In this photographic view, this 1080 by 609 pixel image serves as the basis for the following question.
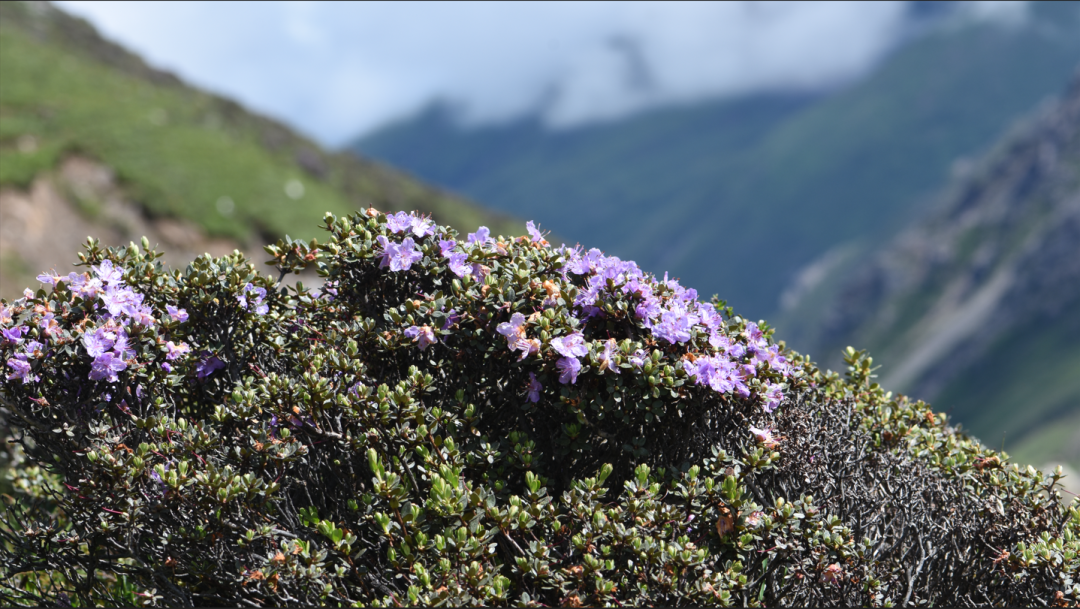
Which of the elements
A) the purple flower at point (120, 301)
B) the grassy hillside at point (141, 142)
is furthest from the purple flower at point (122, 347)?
the grassy hillside at point (141, 142)

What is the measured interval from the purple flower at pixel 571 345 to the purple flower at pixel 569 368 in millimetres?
28

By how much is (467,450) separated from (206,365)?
5.12 feet

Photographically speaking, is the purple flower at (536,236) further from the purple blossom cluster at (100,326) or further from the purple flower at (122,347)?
the purple flower at (122,347)

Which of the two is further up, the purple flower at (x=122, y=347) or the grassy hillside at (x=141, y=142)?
the grassy hillside at (x=141, y=142)

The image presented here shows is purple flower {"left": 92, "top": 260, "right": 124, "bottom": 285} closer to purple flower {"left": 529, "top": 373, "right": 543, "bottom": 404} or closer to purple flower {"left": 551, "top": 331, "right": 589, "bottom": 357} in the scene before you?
purple flower {"left": 529, "top": 373, "right": 543, "bottom": 404}

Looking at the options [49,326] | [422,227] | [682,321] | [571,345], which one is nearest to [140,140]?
[49,326]

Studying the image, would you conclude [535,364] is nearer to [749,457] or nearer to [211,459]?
[749,457]

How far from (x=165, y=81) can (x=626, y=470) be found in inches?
2016

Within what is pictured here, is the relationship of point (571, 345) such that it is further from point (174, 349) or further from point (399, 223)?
point (174, 349)

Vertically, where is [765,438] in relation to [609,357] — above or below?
below

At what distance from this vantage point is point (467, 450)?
3.88 metres

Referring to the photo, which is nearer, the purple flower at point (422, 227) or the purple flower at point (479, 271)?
the purple flower at point (479, 271)

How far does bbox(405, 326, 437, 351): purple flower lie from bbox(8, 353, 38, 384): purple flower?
1.79 m

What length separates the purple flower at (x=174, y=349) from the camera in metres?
4.10
